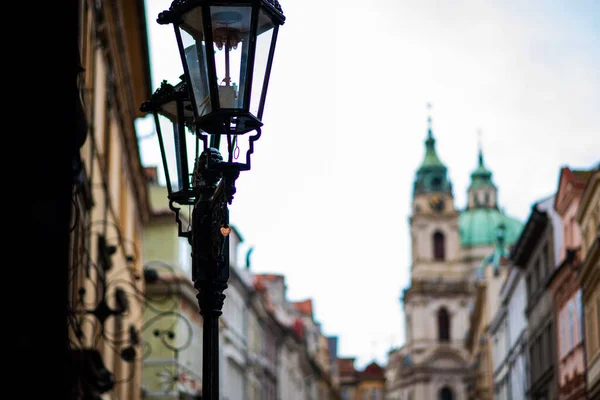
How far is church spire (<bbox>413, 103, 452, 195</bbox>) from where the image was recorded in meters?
123

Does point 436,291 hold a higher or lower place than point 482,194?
lower

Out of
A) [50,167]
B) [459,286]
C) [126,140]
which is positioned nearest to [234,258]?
[126,140]

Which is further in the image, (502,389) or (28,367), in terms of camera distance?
(502,389)

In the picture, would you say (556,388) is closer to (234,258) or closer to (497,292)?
(234,258)

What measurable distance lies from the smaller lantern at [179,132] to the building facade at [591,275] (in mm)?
18964

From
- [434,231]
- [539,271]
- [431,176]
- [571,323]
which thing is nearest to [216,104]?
[571,323]

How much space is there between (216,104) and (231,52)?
1.07ft

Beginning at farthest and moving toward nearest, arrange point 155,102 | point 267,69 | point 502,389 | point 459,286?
point 459,286 → point 502,389 → point 155,102 → point 267,69

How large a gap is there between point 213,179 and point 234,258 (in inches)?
1645

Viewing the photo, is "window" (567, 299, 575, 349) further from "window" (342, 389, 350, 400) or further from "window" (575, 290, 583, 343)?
"window" (342, 389, 350, 400)

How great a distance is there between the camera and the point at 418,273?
12000 cm

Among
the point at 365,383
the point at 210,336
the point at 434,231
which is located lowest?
the point at 210,336

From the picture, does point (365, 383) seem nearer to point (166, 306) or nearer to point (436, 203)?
point (436, 203)

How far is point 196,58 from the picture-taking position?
6641 millimetres
